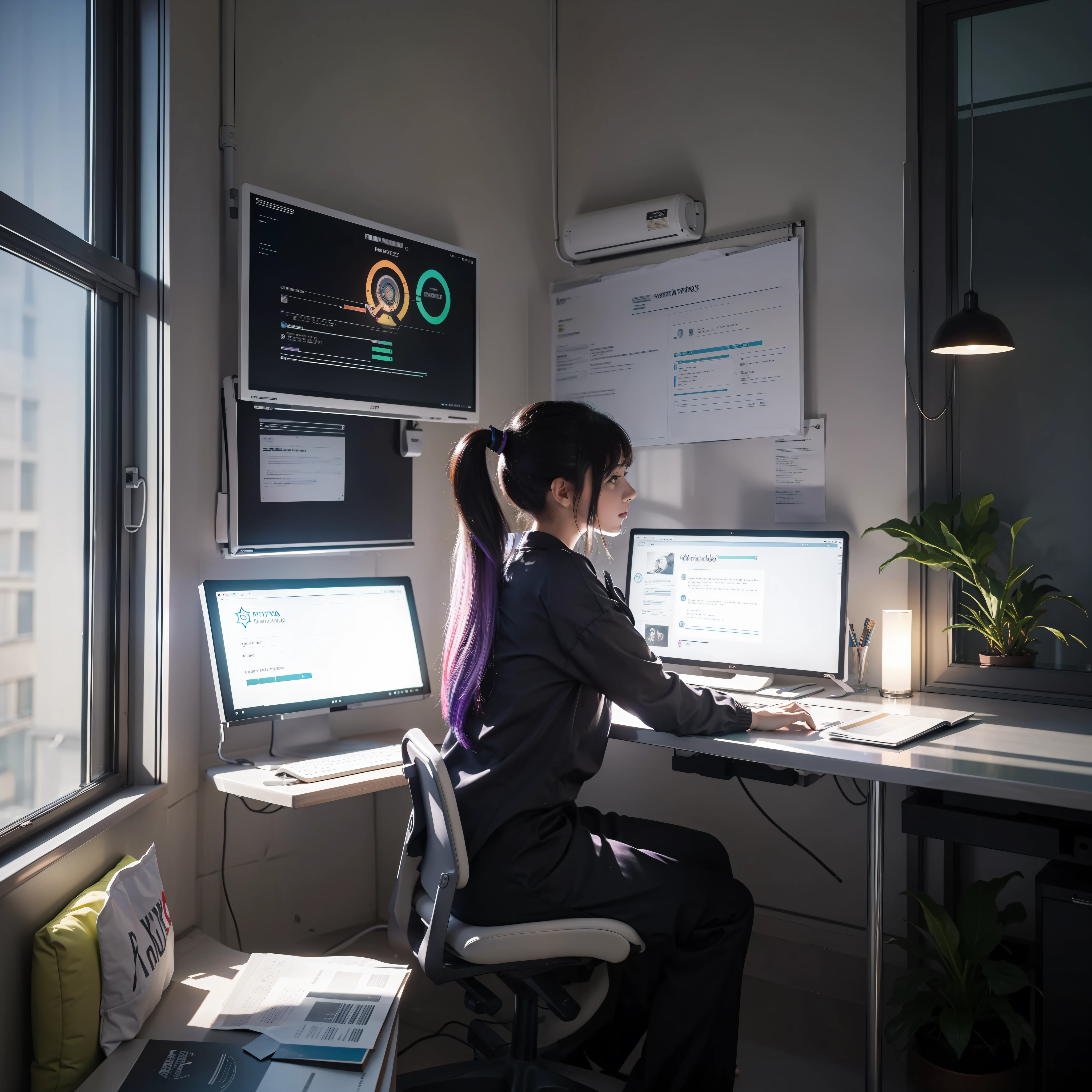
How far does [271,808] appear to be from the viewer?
91.0 inches

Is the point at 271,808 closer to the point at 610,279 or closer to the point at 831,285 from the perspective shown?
the point at 610,279

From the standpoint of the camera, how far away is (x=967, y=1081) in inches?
70.8

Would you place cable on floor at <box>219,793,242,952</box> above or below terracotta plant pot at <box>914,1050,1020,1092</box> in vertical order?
above

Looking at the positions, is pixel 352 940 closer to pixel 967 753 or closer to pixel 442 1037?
pixel 442 1037

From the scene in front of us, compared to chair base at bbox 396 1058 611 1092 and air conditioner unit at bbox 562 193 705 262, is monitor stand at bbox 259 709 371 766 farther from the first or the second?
air conditioner unit at bbox 562 193 705 262

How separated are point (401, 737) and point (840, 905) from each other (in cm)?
127

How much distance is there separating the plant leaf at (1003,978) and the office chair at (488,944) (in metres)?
0.78

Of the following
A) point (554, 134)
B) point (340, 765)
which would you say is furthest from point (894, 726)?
point (554, 134)

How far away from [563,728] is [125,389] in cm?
121

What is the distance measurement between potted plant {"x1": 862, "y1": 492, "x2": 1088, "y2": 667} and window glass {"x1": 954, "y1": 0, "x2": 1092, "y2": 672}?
5cm

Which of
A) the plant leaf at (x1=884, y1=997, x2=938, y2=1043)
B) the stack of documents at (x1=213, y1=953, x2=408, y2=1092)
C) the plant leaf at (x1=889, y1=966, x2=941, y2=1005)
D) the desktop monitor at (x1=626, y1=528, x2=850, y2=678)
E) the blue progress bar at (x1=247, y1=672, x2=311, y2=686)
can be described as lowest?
the plant leaf at (x1=884, y1=997, x2=938, y2=1043)

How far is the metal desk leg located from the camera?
69.4 inches

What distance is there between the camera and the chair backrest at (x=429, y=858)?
4.72ft

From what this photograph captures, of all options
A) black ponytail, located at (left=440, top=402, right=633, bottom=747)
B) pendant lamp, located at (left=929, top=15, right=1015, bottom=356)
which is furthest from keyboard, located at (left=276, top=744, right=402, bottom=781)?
pendant lamp, located at (left=929, top=15, right=1015, bottom=356)
